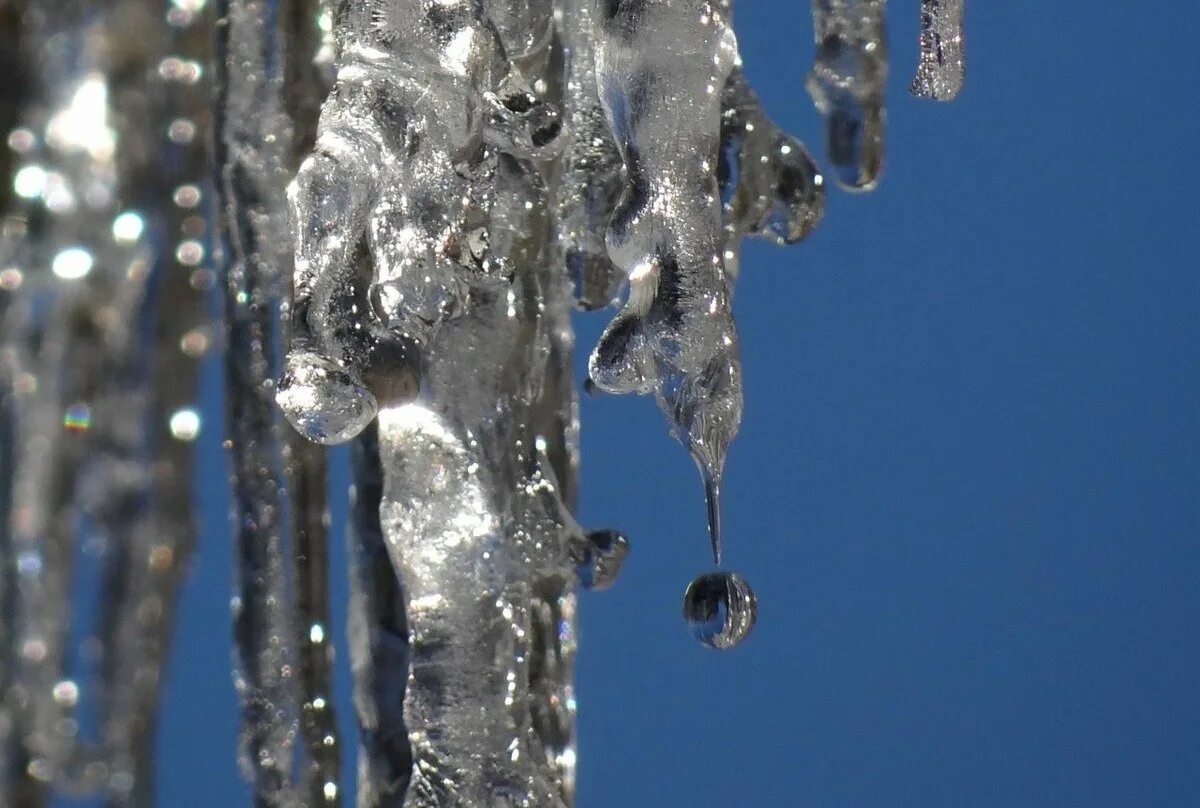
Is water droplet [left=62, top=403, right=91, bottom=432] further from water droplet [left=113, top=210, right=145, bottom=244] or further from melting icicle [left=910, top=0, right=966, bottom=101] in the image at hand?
melting icicle [left=910, top=0, right=966, bottom=101]

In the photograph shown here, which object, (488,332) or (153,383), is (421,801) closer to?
(488,332)

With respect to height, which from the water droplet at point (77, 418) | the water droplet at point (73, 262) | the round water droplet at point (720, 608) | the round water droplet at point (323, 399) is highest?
the water droplet at point (73, 262)

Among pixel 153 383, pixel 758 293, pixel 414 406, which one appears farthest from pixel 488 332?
pixel 758 293

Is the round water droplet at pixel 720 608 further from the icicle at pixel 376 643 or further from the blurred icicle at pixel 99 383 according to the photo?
the blurred icicle at pixel 99 383

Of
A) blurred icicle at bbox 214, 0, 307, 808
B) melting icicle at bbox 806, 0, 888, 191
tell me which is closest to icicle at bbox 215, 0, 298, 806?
blurred icicle at bbox 214, 0, 307, 808

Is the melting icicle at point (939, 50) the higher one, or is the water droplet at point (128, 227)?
the water droplet at point (128, 227)

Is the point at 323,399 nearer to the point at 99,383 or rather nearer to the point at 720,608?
the point at 720,608

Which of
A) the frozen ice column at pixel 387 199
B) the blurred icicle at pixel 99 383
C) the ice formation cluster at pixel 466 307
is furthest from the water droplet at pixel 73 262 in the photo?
the frozen ice column at pixel 387 199
